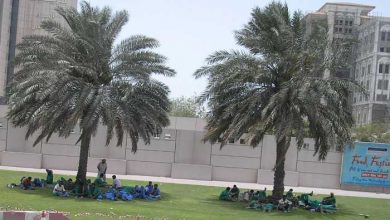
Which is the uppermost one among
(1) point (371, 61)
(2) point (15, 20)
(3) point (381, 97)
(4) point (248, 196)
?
(2) point (15, 20)

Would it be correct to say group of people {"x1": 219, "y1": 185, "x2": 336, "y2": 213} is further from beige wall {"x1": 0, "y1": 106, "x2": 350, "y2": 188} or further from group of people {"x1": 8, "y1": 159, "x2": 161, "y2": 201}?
beige wall {"x1": 0, "y1": 106, "x2": 350, "y2": 188}

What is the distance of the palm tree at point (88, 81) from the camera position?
23.4m

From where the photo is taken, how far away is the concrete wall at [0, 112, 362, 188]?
35.7m

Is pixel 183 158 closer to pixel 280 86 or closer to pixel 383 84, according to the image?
pixel 280 86

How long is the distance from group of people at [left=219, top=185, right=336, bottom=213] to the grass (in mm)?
449

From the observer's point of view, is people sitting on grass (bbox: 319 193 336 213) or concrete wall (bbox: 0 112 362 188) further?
concrete wall (bbox: 0 112 362 188)

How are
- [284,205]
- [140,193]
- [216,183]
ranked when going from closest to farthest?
[284,205] < [140,193] < [216,183]

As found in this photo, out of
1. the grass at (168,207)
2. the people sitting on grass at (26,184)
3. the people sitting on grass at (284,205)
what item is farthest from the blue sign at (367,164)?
the people sitting on grass at (26,184)

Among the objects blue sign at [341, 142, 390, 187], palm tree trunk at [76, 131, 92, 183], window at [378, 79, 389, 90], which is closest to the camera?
palm tree trunk at [76, 131, 92, 183]

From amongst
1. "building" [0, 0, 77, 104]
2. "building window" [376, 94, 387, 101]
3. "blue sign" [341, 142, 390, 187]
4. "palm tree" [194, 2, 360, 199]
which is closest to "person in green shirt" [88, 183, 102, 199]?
"palm tree" [194, 2, 360, 199]

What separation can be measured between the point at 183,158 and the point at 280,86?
1406cm

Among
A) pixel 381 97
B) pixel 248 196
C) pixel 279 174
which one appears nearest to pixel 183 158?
pixel 248 196

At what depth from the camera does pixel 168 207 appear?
2202 centimetres

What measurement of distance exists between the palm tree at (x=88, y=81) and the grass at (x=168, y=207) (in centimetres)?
294
